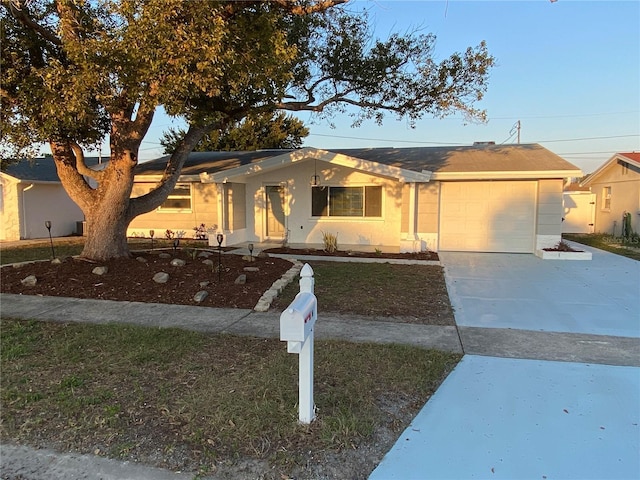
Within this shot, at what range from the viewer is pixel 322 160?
1252cm

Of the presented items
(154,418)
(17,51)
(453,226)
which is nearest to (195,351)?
(154,418)

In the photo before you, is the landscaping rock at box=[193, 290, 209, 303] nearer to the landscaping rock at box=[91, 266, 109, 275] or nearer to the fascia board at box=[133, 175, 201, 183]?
the landscaping rock at box=[91, 266, 109, 275]

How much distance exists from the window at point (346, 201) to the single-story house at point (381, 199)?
0.03 m

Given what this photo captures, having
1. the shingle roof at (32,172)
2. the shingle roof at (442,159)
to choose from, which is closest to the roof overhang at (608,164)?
the shingle roof at (442,159)

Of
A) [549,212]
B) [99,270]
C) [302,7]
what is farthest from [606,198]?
[99,270]

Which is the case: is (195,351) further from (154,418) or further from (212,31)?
(212,31)

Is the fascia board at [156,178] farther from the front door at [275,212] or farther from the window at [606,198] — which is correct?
the window at [606,198]

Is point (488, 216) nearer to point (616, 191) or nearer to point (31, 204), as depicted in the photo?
point (616, 191)

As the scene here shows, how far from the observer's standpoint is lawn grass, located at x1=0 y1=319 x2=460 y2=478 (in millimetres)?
2848

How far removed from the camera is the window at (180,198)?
48.4 ft

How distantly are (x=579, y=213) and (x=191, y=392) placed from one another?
22.6 meters

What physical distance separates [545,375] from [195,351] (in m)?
3.48

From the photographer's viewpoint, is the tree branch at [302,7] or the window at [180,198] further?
the window at [180,198]

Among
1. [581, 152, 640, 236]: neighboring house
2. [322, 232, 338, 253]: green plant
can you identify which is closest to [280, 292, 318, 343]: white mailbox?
[322, 232, 338, 253]: green plant
